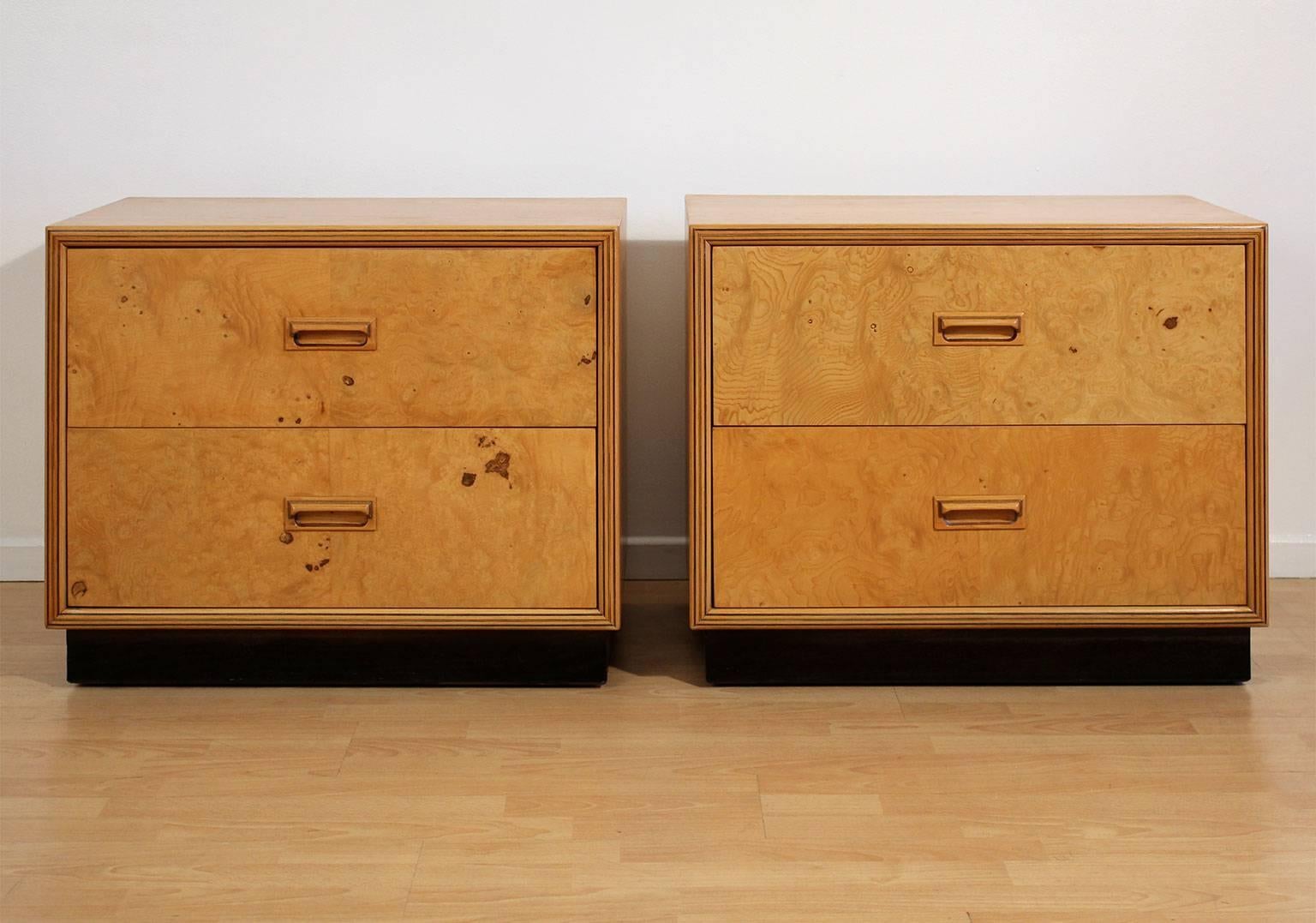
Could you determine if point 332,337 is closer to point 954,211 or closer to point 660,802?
point 660,802

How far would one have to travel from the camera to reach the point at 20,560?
2311mm

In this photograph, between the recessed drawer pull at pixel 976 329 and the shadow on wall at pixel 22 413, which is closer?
the recessed drawer pull at pixel 976 329

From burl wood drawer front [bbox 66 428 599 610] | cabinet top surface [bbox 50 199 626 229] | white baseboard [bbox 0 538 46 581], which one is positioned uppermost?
cabinet top surface [bbox 50 199 626 229]

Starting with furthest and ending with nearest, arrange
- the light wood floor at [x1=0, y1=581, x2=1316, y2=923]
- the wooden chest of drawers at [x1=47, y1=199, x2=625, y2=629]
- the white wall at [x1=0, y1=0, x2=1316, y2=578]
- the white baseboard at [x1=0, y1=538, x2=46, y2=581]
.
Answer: the white baseboard at [x1=0, y1=538, x2=46, y2=581], the white wall at [x1=0, y1=0, x2=1316, y2=578], the wooden chest of drawers at [x1=47, y1=199, x2=625, y2=629], the light wood floor at [x1=0, y1=581, x2=1316, y2=923]

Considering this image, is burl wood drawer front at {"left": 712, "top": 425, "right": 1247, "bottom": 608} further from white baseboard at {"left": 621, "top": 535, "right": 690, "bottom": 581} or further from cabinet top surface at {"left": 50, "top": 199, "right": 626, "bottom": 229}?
white baseboard at {"left": 621, "top": 535, "right": 690, "bottom": 581}

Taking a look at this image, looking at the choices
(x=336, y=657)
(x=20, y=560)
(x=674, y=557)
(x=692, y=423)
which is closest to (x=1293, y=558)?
(x=674, y=557)

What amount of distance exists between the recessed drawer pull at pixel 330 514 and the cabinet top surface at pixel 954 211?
0.57 m

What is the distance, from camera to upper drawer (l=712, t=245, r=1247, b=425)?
5.65 feet

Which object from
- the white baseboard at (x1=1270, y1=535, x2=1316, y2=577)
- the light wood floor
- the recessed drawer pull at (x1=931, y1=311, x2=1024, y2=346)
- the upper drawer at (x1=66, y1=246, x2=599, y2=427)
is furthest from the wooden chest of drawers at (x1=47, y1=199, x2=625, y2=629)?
the white baseboard at (x1=1270, y1=535, x2=1316, y2=577)

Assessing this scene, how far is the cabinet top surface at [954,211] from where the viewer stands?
5.67 ft

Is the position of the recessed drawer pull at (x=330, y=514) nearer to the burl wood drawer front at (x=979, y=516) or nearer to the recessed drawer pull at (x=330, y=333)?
the recessed drawer pull at (x=330, y=333)

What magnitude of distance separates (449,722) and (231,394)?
510mm

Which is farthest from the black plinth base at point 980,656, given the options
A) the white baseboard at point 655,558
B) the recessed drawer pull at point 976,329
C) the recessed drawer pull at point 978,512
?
the white baseboard at point 655,558

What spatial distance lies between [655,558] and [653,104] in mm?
767
